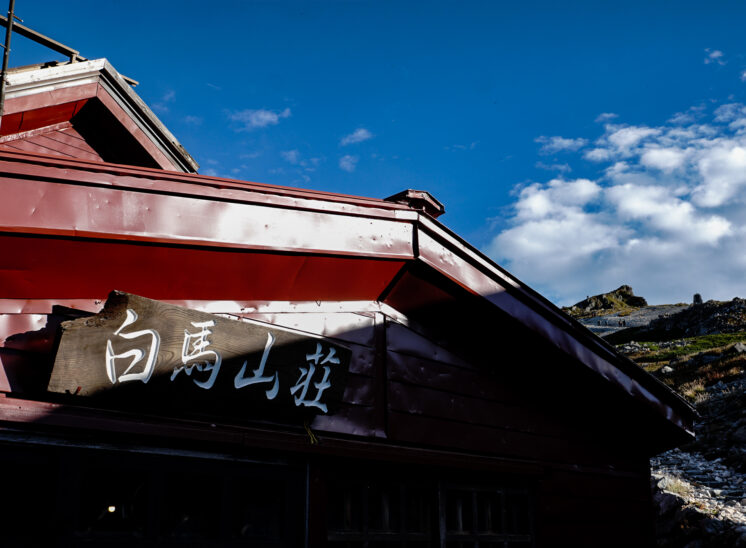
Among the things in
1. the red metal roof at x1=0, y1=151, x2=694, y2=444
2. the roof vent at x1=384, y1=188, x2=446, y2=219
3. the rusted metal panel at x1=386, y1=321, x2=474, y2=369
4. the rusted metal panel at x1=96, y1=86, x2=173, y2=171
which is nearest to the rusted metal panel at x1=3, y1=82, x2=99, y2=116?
the rusted metal panel at x1=96, y1=86, x2=173, y2=171

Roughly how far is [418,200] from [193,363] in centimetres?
220

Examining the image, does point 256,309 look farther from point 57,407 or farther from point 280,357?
point 57,407

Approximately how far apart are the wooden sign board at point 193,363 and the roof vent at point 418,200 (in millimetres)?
1281

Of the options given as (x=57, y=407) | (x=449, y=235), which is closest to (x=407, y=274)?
(x=449, y=235)

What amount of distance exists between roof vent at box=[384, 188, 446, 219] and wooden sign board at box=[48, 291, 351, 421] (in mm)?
1281

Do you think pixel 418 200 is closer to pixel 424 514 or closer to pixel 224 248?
pixel 224 248

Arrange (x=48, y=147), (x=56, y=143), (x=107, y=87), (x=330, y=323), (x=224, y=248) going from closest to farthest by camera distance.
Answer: (x=224, y=248) < (x=330, y=323) < (x=48, y=147) < (x=56, y=143) < (x=107, y=87)

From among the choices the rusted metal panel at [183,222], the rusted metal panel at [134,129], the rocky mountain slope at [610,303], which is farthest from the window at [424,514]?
the rocky mountain slope at [610,303]

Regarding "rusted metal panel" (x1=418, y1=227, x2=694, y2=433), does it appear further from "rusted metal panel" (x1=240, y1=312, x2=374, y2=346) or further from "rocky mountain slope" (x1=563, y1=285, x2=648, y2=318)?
"rocky mountain slope" (x1=563, y1=285, x2=648, y2=318)

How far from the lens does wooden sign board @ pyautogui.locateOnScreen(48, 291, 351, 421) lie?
135 inches

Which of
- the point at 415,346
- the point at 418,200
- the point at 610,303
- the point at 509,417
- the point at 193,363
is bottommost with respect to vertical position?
the point at 509,417

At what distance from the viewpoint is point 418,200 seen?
16.3 feet

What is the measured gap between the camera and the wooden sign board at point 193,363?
3418 mm

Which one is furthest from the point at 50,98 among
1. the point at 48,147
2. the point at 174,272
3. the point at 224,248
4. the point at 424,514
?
the point at 424,514
